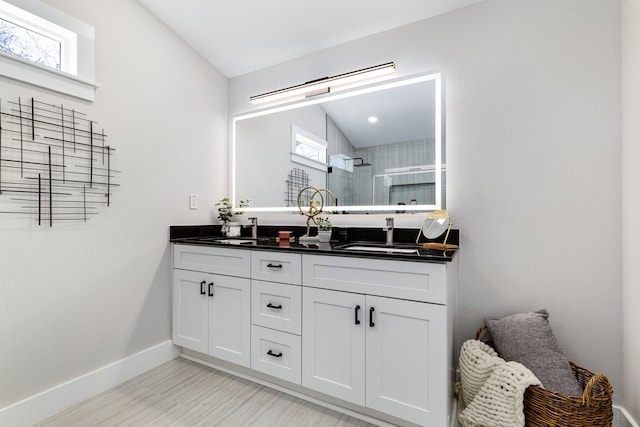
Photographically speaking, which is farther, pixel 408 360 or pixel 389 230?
pixel 389 230

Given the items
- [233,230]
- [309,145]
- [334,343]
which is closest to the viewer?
[334,343]

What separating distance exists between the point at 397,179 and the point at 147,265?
185 cm

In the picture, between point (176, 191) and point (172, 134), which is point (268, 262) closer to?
point (176, 191)

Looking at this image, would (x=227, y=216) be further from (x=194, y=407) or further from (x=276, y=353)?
(x=194, y=407)

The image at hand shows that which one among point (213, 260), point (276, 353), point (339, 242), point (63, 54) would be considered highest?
point (63, 54)

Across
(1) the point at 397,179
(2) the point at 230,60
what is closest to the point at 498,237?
(1) the point at 397,179

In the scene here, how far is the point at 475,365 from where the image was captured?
1.47 meters

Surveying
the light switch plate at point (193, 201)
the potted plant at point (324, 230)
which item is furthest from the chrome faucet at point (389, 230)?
the light switch plate at point (193, 201)

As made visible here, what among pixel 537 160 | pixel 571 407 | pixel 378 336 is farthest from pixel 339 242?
pixel 571 407

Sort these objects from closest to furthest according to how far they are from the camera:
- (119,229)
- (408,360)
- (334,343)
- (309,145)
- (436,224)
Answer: (408,360)
(334,343)
(436,224)
(119,229)
(309,145)

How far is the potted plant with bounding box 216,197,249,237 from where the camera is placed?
2559 millimetres

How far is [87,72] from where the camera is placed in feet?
5.79

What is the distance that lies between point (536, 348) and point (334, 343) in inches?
39.2

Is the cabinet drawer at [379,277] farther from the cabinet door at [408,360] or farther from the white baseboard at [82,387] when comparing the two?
the white baseboard at [82,387]
